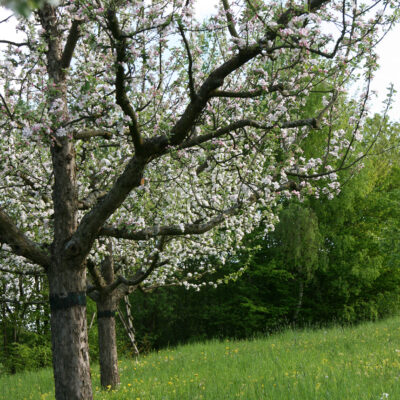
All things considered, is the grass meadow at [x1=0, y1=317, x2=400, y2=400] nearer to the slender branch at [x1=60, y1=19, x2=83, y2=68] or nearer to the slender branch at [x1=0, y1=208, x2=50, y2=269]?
the slender branch at [x1=0, y1=208, x2=50, y2=269]

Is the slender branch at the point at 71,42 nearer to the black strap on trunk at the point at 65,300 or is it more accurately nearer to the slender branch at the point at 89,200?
the slender branch at the point at 89,200

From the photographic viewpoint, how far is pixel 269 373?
370 inches

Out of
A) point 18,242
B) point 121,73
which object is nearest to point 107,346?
point 18,242

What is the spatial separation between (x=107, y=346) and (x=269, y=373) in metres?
4.25

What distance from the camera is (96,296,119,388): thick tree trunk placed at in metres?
11.2

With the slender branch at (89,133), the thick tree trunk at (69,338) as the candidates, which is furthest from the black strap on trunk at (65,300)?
the slender branch at (89,133)

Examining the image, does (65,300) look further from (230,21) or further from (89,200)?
(230,21)

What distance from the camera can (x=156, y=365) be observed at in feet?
46.0

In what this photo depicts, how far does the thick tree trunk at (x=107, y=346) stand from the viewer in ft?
36.9

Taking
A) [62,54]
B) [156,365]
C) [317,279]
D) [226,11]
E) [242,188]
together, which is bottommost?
[156,365]

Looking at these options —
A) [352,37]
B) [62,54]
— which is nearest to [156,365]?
[62,54]

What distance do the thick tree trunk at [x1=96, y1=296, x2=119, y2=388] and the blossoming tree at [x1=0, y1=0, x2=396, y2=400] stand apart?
53 centimetres

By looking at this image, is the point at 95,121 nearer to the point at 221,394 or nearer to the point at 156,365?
the point at 221,394

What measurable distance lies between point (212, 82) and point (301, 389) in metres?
5.15
